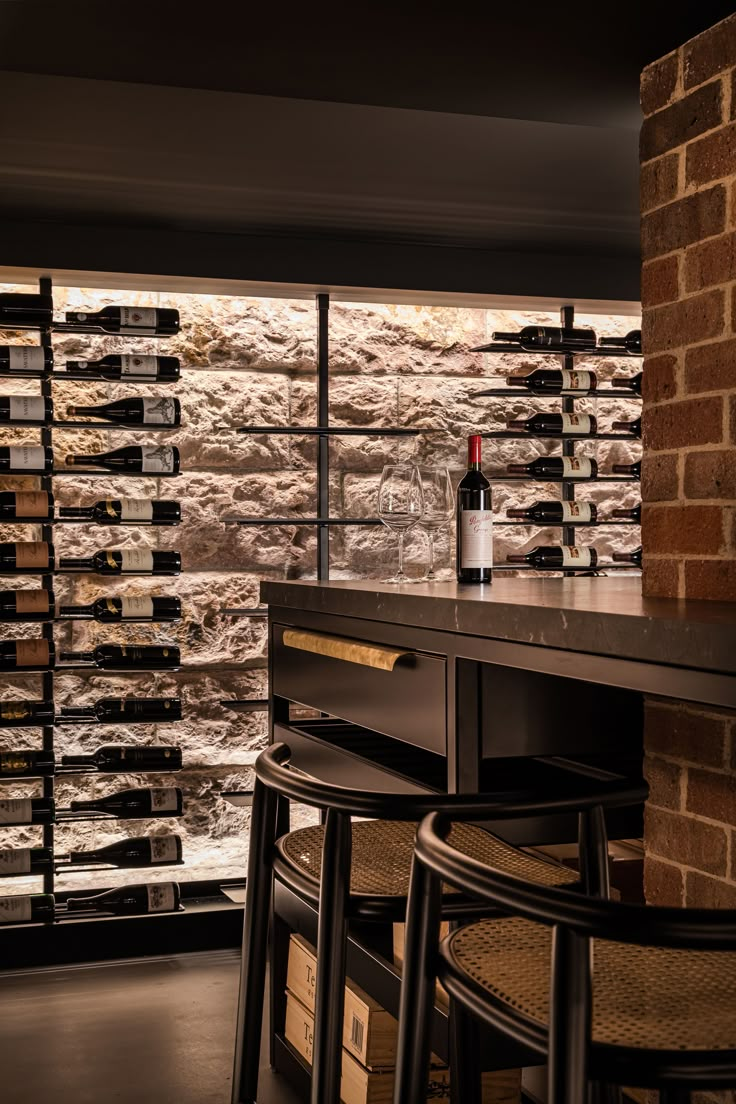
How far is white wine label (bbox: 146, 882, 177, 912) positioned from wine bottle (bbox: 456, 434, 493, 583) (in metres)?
1.79

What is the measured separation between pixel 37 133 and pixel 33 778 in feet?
6.22

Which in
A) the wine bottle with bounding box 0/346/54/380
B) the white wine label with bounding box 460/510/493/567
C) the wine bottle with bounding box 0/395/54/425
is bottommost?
the white wine label with bounding box 460/510/493/567

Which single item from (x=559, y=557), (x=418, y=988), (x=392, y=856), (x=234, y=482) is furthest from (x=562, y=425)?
(x=418, y=988)

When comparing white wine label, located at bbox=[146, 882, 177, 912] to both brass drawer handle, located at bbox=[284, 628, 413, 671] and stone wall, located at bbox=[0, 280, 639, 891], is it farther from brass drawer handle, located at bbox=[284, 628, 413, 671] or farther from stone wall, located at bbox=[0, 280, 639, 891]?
brass drawer handle, located at bbox=[284, 628, 413, 671]

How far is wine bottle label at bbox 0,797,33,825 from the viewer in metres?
3.52

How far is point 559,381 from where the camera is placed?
4.16 m

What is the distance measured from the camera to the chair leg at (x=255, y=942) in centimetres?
161

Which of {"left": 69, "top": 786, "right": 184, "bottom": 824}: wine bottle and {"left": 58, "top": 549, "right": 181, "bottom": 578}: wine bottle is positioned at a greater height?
{"left": 58, "top": 549, "right": 181, "bottom": 578}: wine bottle

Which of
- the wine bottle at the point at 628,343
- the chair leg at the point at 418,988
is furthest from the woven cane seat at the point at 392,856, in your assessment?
the wine bottle at the point at 628,343

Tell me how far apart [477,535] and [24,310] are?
190 cm

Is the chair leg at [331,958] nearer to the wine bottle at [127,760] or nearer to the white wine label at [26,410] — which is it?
the wine bottle at [127,760]

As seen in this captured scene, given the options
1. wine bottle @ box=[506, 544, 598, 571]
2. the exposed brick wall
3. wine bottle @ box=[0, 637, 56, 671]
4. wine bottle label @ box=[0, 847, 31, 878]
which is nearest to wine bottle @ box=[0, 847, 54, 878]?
wine bottle label @ box=[0, 847, 31, 878]

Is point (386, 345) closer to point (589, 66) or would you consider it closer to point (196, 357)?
→ point (196, 357)

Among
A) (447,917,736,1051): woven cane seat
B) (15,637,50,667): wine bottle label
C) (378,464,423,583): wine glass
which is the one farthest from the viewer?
(15,637,50,667): wine bottle label
